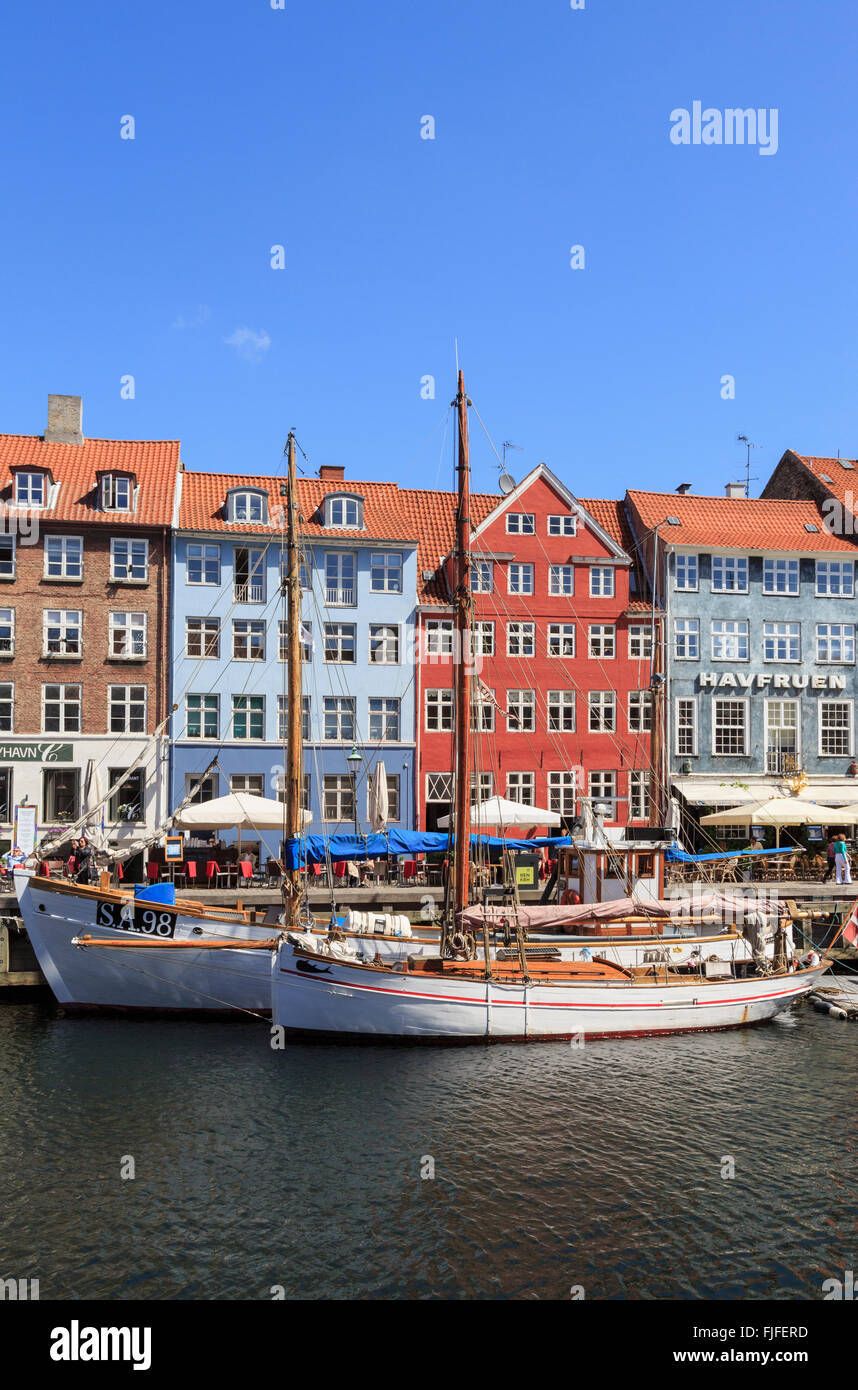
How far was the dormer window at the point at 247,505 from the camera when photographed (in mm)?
47656

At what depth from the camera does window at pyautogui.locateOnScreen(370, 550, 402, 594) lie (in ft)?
160

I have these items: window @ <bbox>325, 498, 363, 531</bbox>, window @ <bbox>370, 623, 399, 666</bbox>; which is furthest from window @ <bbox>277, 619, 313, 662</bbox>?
window @ <bbox>325, 498, 363, 531</bbox>

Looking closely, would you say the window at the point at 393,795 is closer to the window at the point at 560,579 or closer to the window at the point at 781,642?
the window at the point at 560,579

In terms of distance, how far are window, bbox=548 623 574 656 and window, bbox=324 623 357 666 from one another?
9255 mm

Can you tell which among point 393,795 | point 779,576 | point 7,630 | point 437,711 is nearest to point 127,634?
point 7,630

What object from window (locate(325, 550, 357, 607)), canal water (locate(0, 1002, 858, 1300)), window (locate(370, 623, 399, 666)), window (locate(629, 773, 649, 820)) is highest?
window (locate(325, 550, 357, 607))

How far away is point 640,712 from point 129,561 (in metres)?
24.0

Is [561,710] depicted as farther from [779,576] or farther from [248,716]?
[248,716]

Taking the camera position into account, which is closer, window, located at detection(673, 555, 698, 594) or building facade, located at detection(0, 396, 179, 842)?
building facade, located at detection(0, 396, 179, 842)

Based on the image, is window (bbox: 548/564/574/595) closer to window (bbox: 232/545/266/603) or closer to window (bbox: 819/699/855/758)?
window (bbox: 232/545/266/603)

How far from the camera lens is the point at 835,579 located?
174 feet

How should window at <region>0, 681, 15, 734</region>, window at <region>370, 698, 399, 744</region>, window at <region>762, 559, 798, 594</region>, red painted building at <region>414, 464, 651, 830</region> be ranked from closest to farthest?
window at <region>0, 681, 15, 734</region>
window at <region>370, 698, 399, 744</region>
red painted building at <region>414, 464, 651, 830</region>
window at <region>762, 559, 798, 594</region>
